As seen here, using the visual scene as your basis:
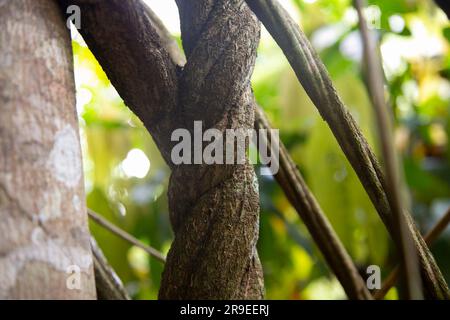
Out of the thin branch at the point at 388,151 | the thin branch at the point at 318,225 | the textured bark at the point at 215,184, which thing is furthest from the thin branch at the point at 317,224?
the thin branch at the point at 388,151

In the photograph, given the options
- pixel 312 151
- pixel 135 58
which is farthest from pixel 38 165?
pixel 312 151

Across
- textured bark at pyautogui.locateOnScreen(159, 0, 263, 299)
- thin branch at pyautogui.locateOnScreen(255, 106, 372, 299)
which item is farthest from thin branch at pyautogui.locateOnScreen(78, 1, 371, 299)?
textured bark at pyautogui.locateOnScreen(159, 0, 263, 299)

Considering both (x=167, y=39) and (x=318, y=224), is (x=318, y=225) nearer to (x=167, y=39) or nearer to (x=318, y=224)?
(x=318, y=224)

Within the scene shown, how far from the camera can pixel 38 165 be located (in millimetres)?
370

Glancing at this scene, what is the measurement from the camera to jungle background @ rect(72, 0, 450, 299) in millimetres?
1155

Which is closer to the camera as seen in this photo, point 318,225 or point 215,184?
point 215,184

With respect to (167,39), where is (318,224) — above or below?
below

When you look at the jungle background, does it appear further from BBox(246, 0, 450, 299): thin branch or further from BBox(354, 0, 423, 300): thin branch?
BBox(354, 0, 423, 300): thin branch

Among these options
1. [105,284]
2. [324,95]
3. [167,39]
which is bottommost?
[105,284]

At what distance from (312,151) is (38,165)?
851 mm

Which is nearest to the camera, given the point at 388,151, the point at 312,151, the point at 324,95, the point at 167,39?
the point at 388,151

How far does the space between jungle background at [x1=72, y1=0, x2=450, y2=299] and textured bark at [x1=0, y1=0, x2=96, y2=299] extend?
0.57 metres

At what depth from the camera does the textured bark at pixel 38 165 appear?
350 mm
